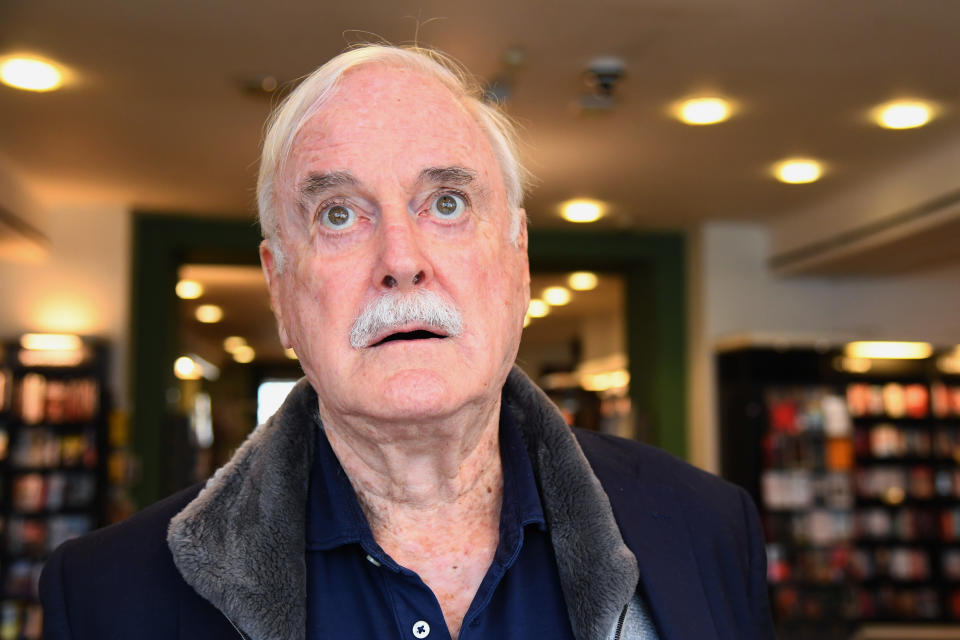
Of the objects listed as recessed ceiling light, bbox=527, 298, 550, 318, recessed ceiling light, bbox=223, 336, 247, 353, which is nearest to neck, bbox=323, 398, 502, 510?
recessed ceiling light, bbox=527, 298, 550, 318

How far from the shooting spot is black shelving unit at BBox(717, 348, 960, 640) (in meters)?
6.83

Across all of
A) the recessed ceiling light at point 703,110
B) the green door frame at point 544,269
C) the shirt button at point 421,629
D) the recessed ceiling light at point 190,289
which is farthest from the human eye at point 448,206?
the recessed ceiling light at point 190,289

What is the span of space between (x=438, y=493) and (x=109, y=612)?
0.42m

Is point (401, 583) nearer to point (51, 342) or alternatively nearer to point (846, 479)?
point (51, 342)

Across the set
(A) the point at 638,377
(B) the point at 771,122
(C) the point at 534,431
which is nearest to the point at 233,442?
(A) the point at 638,377

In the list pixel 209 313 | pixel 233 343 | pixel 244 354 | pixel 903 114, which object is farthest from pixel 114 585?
pixel 244 354

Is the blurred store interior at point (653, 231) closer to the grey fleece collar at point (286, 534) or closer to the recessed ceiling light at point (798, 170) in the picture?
the recessed ceiling light at point (798, 170)

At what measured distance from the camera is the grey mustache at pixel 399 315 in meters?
1.21

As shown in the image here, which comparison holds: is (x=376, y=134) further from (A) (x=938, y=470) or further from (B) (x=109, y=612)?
(A) (x=938, y=470)

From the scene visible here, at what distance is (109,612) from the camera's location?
1.20 m

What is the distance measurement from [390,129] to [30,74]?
3.76 meters

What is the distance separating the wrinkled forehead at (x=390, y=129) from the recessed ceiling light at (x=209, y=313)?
1087 cm

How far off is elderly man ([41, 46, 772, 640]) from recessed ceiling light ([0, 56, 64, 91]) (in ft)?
11.2

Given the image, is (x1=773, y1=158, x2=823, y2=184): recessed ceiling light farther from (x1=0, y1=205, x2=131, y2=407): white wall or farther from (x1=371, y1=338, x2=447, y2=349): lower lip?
(x1=371, y1=338, x2=447, y2=349): lower lip
